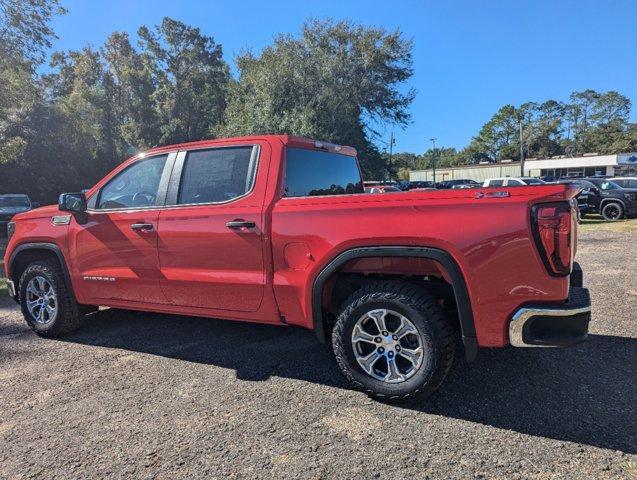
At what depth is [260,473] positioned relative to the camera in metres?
2.55

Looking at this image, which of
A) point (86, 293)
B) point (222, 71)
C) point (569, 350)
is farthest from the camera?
point (222, 71)

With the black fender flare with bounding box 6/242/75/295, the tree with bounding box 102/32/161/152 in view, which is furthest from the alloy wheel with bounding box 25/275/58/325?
the tree with bounding box 102/32/161/152

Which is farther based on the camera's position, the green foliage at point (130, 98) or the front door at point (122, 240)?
the green foliage at point (130, 98)

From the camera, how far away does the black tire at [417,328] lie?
3076 mm

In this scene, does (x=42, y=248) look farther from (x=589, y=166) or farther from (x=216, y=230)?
(x=589, y=166)

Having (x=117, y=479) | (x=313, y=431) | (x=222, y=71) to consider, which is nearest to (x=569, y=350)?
(x=313, y=431)

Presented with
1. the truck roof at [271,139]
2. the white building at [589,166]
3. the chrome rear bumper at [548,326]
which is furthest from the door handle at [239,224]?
the white building at [589,166]

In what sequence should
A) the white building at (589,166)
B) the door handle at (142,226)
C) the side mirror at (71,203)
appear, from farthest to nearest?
the white building at (589,166), the side mirror at (71,203), the door handle at (142,226)

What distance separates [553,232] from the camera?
2.73m

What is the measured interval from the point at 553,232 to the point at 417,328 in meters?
1.02

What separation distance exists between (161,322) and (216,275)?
78.4 inches

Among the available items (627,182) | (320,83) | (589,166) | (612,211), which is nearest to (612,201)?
(612,211)

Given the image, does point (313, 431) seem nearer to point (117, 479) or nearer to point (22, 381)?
point (117, 479)

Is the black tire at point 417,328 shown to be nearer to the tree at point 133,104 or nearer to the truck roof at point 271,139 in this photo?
the truck roof at point 271,139
